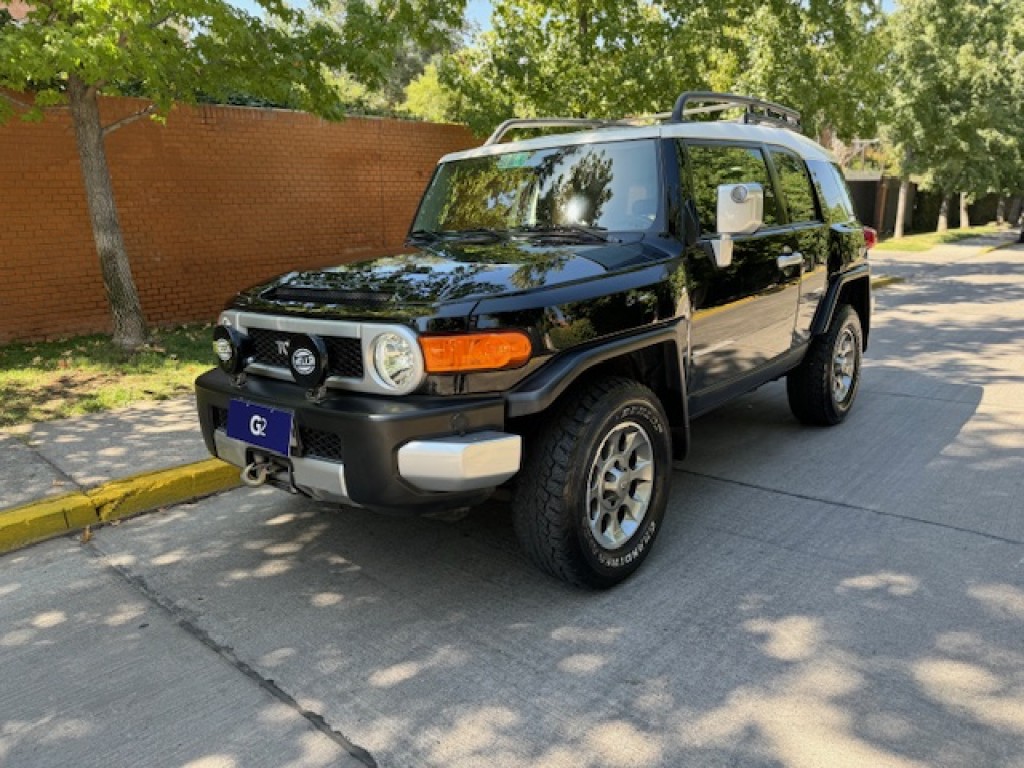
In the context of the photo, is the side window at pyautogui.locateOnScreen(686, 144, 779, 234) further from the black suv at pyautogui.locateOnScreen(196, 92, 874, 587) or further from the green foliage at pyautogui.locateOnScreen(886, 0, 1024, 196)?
the green foliage at pyautogui.locateOnScreen(886, 0, 1024, 196)

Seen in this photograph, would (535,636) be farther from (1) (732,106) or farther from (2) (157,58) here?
(2) (157,58)

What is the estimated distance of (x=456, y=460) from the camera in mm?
2791

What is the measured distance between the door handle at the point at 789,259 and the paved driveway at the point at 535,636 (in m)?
1.26

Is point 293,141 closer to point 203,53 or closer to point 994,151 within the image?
point 203,53

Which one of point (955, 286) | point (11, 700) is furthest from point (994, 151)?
point (11, 700)

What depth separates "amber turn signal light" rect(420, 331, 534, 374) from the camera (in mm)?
2857

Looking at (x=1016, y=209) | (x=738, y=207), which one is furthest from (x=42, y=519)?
(x=1016, y=209)

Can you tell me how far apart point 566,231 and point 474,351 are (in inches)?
49.4

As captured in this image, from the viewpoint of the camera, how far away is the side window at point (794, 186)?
16.1 ft

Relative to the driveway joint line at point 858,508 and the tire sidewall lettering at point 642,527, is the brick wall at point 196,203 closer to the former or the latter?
the driveway joint line at point 858,508

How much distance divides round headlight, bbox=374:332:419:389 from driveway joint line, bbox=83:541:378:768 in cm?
116

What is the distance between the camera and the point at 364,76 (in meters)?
8.08

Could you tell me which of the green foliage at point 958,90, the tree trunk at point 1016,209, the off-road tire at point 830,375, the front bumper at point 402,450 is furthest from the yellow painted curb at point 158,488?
the tree trunk at point 1016,209

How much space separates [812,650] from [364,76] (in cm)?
708
